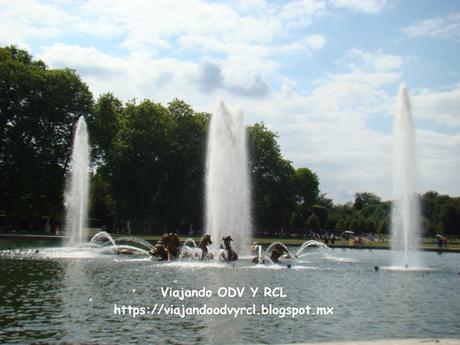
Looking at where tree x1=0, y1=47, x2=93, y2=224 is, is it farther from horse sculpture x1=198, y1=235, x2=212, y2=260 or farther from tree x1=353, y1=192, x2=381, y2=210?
tree x1=353, y1=192, x2=381, y2=210

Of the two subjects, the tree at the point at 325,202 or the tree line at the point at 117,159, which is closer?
the tree line at the point at 117,159

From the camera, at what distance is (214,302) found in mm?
16703

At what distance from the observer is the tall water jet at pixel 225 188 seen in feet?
119

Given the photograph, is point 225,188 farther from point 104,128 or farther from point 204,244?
point 104,128

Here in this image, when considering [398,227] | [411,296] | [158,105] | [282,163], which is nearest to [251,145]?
[282,163]

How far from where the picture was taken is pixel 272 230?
94312mm

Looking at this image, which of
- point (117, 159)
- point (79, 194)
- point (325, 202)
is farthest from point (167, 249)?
point (325, 202)

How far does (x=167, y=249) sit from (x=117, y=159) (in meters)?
40.4

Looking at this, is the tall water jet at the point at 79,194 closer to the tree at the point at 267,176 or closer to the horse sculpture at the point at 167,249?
the horse sculpture at the point at 167,249

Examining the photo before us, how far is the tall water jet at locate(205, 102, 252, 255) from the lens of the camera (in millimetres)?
36156

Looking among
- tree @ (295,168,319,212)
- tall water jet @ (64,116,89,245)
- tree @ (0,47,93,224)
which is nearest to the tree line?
tree @ (0,47,93,224)

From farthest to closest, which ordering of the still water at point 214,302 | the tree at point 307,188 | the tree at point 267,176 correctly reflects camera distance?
the tree at point 307,188, the tree at point 267,176, the still water at point 214,302

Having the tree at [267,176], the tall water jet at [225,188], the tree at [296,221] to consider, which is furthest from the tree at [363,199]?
the tall water jet at [225,188]

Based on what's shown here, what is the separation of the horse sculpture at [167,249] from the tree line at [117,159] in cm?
2857
